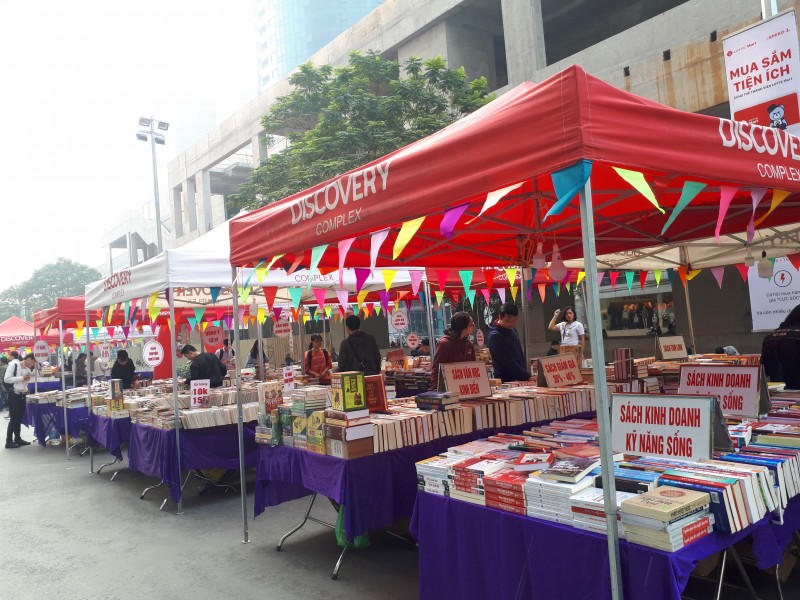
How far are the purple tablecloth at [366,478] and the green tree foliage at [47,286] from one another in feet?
264

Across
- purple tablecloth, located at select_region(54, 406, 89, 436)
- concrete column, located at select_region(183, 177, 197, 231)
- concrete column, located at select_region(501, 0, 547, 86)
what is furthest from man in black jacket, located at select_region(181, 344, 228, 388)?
concrete column, located at select_region(183, 177, 197, 231)

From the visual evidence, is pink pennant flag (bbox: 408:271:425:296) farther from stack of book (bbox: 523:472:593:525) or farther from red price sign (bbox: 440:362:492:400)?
stack of book (bbox: 523:472:593:525)

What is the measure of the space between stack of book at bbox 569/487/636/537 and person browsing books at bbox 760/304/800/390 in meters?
3.73

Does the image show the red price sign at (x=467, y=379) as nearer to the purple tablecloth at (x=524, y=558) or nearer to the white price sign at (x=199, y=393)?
the purple tablecloth at (x=524, y=558)

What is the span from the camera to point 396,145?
59.0ft

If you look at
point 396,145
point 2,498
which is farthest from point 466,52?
point 2,498

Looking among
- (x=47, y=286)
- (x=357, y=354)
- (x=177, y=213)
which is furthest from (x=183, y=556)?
→ (x=47, y=286)

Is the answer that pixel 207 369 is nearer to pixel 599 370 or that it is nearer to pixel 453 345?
pixel 453 345

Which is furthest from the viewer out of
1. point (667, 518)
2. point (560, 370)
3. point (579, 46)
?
point (579, 46)

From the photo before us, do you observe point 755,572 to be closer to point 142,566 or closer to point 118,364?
point 142,566

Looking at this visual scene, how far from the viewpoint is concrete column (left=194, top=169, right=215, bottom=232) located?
38.5m

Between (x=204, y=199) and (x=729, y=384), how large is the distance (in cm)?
3829

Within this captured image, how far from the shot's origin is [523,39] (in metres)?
18.2

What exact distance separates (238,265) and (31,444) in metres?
11.0
